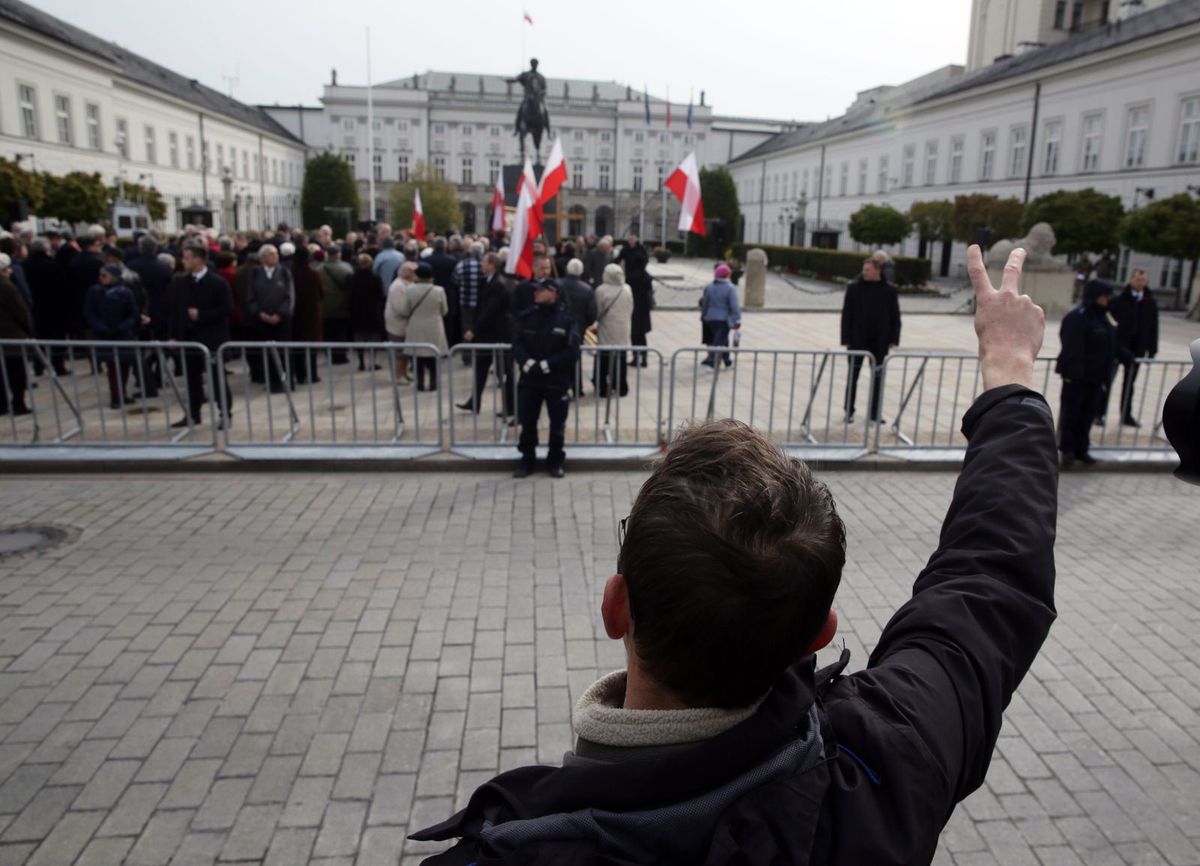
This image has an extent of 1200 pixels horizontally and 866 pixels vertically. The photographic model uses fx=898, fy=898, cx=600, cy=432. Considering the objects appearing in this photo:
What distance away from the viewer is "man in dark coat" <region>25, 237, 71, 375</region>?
11.5 m

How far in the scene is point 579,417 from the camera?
10414 mm

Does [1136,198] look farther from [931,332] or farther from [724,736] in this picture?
[724,736]

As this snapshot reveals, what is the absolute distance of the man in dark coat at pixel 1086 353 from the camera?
862 centimetres

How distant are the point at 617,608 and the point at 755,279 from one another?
25.5 metres

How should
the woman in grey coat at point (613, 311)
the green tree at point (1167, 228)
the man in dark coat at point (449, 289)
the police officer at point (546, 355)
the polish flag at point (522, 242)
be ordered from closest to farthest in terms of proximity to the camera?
the police officer at point (546, 355), the polish flag at point (522, 242), the woman in grey coat at point (613, 311), the man in dark coat at point (449, 289), the green tree at point (1167, 228)

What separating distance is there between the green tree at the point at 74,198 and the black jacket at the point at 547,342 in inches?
1206

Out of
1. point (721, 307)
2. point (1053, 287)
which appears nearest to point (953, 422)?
point (721, 307)

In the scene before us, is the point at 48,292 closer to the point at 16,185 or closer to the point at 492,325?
the point at 492,325

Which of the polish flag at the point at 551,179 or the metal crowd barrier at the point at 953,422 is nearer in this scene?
the metal crowd barrier at the point at 953,422

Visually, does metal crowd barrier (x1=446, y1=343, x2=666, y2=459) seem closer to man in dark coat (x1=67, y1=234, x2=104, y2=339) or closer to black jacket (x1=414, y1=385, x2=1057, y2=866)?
man in dark coat (x1=67, y1=234, x2=104, y2=339)

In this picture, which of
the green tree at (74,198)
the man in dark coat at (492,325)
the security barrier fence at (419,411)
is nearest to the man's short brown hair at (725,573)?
the security barrier fence at (419,411)

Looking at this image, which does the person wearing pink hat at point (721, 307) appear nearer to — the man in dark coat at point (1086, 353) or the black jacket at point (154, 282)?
the man in dark coat at point (1086, 353)

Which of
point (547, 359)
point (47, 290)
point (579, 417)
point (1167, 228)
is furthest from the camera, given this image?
point (1167, 228)

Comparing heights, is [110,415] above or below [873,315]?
below
